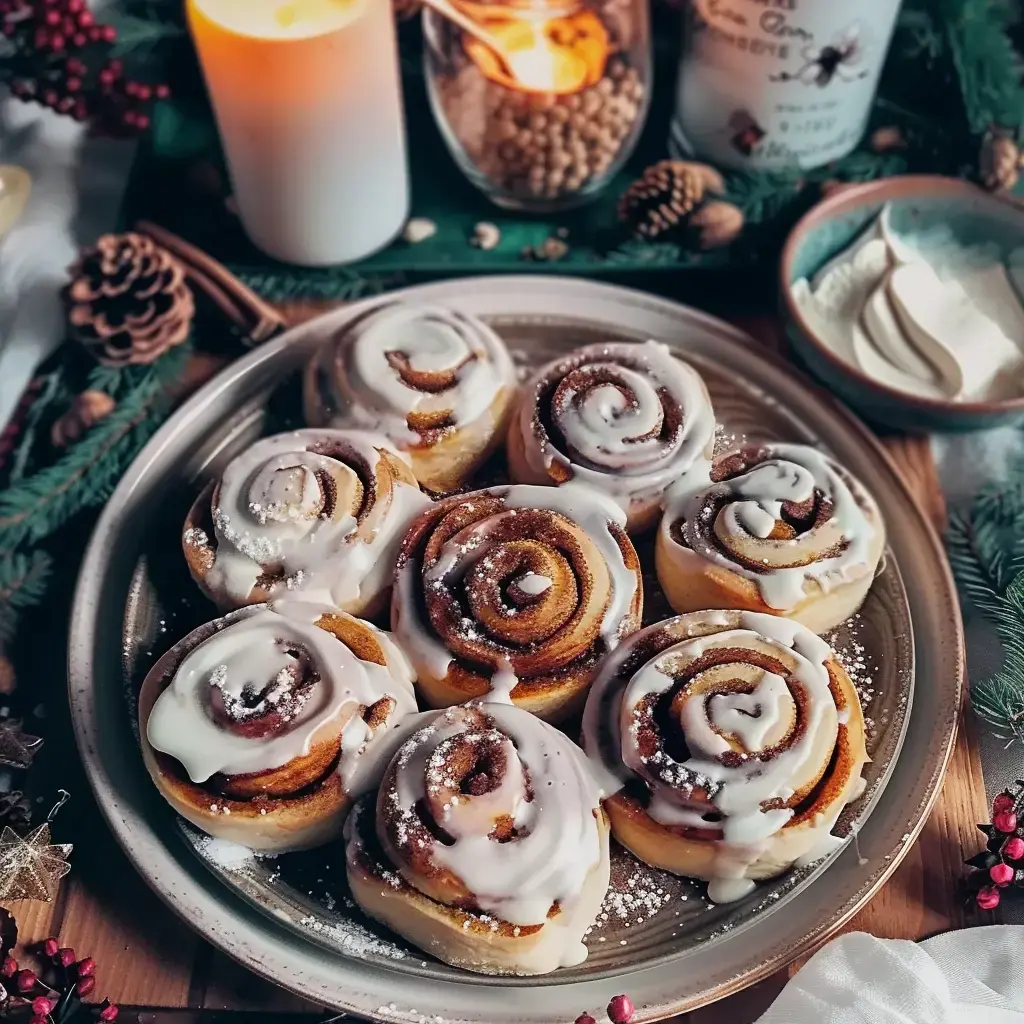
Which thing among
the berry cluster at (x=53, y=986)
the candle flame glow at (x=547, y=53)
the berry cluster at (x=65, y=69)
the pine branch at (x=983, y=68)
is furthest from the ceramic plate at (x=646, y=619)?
the pine branch at (x=983, y=68)

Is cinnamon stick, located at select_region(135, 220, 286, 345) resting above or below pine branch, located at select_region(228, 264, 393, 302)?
above

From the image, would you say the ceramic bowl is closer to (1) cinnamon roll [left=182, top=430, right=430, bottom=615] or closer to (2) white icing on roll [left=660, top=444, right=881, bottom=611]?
(2) white icing on roll [left=660, top=444, right=881, bottom=611]

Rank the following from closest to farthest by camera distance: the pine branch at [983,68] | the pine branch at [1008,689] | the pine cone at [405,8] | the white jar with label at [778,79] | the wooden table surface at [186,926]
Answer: the wooden table surface at [186,926] → the pine branch at [1008,689] → the white jar with label at [778,79] → the pine branch at [983,68] → the pine cone at [405,8]

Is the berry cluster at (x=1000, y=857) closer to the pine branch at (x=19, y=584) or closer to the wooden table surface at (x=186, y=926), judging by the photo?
the wooden table surface at (x=186, y=926)

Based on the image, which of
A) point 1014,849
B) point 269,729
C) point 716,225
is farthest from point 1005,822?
point 716,225

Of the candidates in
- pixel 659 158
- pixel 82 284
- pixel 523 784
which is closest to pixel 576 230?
pixel 659 158

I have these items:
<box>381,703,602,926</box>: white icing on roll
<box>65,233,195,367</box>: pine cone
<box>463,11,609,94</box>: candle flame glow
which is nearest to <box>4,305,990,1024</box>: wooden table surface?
<box>381,703,602,926</box>: white icing on roll

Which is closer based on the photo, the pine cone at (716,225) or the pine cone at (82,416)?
the pine cone at (82,416)

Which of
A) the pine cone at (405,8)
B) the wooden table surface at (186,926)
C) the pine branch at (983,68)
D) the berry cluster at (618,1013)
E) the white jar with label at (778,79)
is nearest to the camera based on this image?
the berry cluster at (618,1013)
